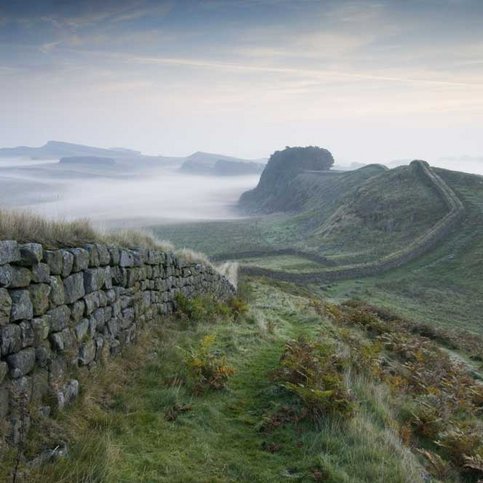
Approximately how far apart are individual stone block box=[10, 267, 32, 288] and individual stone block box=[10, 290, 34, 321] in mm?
80

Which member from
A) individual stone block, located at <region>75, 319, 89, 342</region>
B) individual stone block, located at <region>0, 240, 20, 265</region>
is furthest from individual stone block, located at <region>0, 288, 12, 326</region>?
individual stone block, located at <region>75, 319, 89, 342</region>

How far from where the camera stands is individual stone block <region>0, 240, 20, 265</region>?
523cm

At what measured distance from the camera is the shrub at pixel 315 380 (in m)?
6.80

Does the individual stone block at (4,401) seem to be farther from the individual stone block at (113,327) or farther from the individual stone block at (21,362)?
the individual stone block at (113,327)

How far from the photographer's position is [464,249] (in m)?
51.7

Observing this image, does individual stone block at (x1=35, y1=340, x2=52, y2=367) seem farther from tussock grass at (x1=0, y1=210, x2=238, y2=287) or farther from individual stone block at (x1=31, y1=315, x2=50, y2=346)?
tussock grass at (x1=0, y1=210, x2=238, y2=287)

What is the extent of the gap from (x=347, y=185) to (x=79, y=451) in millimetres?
127770

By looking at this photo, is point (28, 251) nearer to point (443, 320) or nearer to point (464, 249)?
point (443, 320)

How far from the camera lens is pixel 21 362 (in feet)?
17.5

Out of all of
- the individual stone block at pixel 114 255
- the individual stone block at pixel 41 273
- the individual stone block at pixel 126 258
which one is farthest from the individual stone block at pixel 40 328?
the individual stone block at pixel 126 258

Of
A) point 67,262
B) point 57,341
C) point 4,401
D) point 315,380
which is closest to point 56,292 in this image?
point 67,262

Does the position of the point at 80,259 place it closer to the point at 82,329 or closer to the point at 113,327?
the point at 82,329

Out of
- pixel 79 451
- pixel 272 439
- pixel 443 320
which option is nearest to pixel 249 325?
pixel 272 439

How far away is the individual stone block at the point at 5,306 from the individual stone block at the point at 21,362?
40 cm
